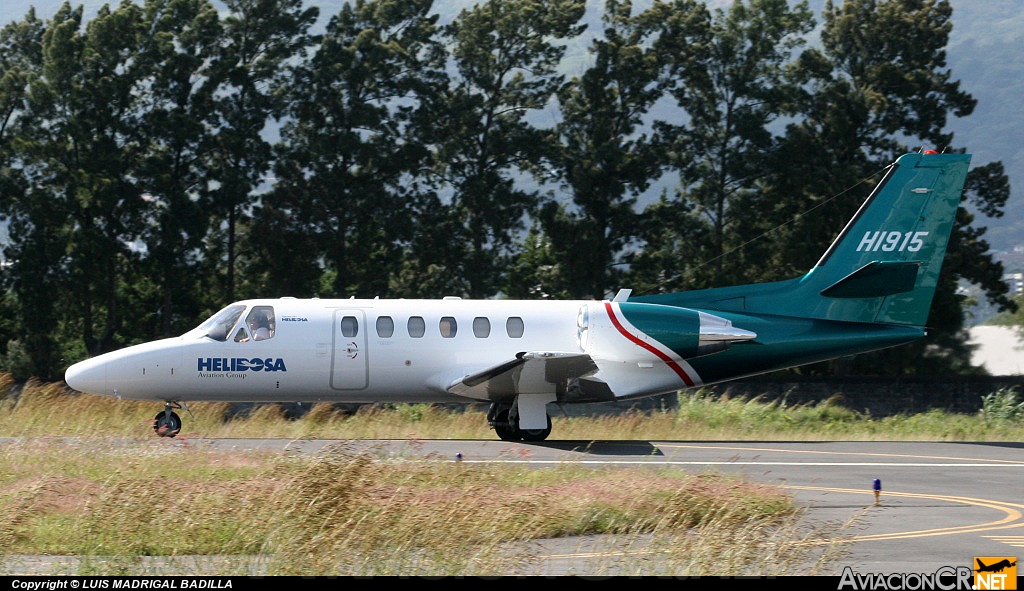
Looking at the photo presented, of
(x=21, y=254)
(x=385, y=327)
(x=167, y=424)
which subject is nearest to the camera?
(x=167, y=424)

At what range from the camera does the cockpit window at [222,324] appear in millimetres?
20531

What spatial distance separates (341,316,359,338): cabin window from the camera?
68.2 ft

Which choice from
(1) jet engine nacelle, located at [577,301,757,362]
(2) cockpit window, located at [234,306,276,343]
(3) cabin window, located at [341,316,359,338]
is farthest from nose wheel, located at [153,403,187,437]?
(1) jet engine nacelle, located at [577,301,757,362]

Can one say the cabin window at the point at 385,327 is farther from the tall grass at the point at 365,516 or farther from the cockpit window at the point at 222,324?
the tall grass at the point at 365,516

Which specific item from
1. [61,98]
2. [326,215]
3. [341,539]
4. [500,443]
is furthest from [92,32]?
[341,539]

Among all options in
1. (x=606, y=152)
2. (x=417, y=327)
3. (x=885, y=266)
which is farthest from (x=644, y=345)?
(x=606, y=152)

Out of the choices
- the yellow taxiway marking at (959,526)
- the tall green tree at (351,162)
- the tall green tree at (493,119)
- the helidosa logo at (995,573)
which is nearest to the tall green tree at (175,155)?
the tall green tree at (351,162)

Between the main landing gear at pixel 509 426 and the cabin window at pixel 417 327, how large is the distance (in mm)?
1962

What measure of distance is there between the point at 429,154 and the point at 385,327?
68.6ft

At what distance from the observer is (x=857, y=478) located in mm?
16422

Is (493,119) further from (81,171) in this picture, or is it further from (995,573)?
(995,573)

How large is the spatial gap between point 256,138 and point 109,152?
4667 millimetres

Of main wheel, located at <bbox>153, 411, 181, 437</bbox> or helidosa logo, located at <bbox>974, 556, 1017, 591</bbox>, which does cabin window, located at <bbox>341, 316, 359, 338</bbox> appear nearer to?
main wheel, located at <bbox>153, 411, 181, 437</bbox>

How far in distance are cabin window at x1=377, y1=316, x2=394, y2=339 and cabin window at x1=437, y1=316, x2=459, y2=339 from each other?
0.83 m
